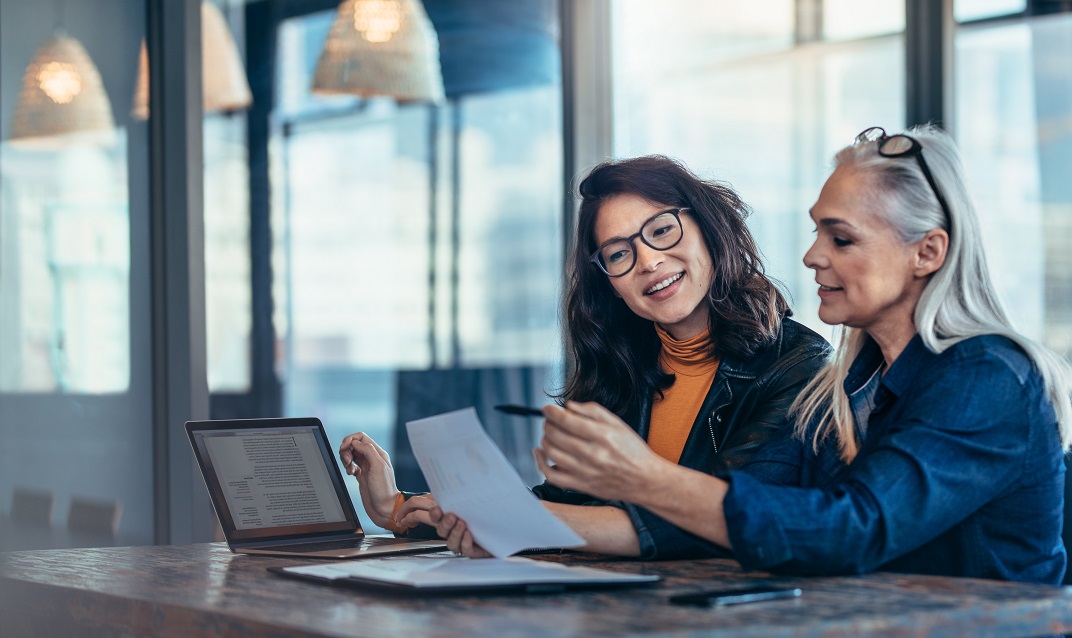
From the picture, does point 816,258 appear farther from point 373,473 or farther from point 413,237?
point 413,237

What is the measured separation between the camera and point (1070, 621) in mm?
1351

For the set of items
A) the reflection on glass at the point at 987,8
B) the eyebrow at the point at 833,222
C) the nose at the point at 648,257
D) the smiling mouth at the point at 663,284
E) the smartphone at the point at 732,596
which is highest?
the reflection on glass at the point at 987,8

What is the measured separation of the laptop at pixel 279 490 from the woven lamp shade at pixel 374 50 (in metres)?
1.88

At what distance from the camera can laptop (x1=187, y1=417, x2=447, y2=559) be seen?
1.96 metres


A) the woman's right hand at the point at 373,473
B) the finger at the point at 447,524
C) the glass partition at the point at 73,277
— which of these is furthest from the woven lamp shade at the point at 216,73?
the finger at the point at 447,524

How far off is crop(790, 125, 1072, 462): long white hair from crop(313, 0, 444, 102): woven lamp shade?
2.27 m

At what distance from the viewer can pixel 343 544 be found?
78.5 inches

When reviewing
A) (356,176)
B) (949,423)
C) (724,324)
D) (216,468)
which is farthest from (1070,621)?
(356,176)

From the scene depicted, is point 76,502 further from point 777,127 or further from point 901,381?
point 777,127

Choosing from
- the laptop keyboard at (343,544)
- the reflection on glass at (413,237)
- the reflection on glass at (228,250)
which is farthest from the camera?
the reflection on glass at (413,237)

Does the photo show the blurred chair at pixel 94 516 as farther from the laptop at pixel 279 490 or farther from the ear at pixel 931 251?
the ear at pixel 931 251

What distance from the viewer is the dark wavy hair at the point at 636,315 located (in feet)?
7.24

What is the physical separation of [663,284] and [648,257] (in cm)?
6

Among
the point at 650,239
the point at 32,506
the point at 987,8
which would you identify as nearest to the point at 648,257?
the point at 650,239
